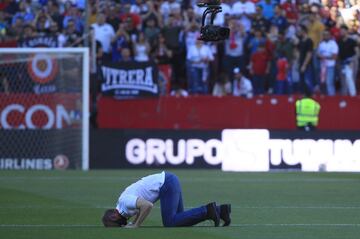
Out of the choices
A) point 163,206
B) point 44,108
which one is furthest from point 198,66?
point 163,206

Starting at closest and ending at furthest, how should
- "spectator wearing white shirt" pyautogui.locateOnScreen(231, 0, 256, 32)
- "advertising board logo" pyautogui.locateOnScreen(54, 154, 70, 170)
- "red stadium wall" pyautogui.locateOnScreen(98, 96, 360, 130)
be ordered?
"advertising board logo" pyautogui.locateOnScreen(54, 154, 70, 170)
"red stadium wall" pyautogui.locateOnScreen(98, 96, 360, 130)
"spectator wearing white shirt" pyautogui.locateOnScreen(231, 0, 256, 32)

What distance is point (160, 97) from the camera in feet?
101

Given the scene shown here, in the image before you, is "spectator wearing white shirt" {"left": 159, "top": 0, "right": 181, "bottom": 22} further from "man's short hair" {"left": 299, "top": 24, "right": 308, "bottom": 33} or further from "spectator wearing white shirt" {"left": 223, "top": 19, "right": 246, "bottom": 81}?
"man's short hair" {"left": 299, "top": 24, "right": 308, "bottom": 33}

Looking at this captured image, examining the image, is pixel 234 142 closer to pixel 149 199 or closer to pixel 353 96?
pixel 353 96

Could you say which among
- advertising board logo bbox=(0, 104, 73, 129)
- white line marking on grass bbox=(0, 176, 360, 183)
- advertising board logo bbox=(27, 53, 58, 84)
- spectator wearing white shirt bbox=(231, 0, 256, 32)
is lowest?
white line marking on grass bbox=(0, 176, 360, 183)

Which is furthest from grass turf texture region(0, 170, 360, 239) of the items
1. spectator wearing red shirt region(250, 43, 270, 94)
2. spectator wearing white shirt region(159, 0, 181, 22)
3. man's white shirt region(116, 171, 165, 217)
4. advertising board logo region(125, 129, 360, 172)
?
spectator wearing white shirt region(159, 0, 181, 22)

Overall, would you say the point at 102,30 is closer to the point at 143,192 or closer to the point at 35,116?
the point at 35,116

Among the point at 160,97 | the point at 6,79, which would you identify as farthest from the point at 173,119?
the point at 6,79

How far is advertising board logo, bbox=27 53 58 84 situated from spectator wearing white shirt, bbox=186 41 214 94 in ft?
12.7

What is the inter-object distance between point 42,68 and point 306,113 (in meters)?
6.79

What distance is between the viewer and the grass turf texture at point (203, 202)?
14.4m

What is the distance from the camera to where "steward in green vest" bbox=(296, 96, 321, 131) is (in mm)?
29422

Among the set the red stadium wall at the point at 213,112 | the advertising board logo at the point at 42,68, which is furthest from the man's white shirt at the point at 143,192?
the red stadium wall at the point at 213,112

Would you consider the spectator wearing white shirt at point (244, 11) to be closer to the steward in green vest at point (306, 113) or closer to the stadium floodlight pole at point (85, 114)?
the steward in green vest at point (306, 113)
